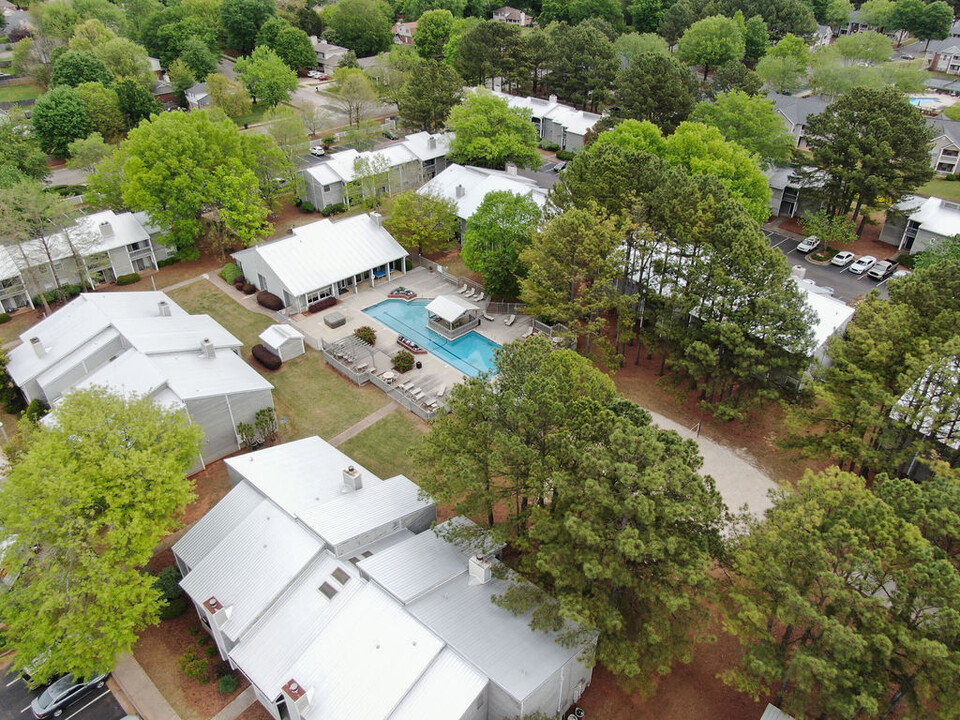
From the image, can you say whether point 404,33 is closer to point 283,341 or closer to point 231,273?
point 231,273

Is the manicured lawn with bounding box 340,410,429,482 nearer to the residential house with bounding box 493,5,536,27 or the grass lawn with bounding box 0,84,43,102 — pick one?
the grass lawn with bounding box 0,84,43,102

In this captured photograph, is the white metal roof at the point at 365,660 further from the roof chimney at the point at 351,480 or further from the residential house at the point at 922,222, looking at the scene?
the residential house at the point at 922,222

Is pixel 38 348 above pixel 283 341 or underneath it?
above

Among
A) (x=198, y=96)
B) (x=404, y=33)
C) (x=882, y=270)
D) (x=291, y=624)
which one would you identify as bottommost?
(x=882, y=270)

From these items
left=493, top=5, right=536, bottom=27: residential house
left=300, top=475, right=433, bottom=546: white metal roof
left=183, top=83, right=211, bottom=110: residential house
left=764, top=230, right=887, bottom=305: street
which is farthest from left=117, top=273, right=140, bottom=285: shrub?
left=493, top=5, right=536, bottom=27: residential house

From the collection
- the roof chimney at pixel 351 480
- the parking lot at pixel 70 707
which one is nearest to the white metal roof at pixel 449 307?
the roof chimney at pixel 351 480

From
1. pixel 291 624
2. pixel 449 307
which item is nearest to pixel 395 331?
pixel 449 307

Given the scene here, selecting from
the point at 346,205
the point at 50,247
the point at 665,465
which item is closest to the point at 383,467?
→ the point at 665,465
